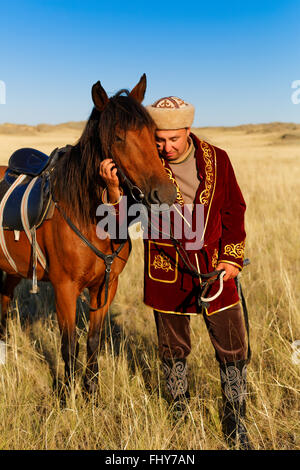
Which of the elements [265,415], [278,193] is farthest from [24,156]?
[278,193]

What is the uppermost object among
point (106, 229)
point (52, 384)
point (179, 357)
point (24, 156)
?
point (24, 156)

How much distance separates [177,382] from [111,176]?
1450mm

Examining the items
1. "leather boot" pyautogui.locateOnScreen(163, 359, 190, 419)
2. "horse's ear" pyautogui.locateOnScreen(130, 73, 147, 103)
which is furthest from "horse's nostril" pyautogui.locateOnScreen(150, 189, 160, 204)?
"leather boot" pyautogui.locateOnScreen(163, 359, 190, 419)

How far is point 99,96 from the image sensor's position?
2.13m

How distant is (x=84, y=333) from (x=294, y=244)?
4.04m

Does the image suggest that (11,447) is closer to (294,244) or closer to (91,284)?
(91,284)

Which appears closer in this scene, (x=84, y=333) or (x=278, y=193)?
(x=84, y=333)

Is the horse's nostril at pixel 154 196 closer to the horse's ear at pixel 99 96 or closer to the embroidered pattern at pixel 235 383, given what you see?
the horse's ear at pixel 99 96

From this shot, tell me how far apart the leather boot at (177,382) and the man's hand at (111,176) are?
3.83ft

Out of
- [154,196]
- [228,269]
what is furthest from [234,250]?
[154,196]

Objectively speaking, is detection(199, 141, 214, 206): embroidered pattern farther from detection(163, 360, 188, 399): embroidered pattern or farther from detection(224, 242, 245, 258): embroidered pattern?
detection(163, 360, 188, 399): embroidered pattern

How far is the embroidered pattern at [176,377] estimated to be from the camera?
2.47m

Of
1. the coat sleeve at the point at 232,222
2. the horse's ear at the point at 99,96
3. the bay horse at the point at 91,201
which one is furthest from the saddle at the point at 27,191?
the coat sleeve at the point at 232,222

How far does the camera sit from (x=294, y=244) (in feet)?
20.4
